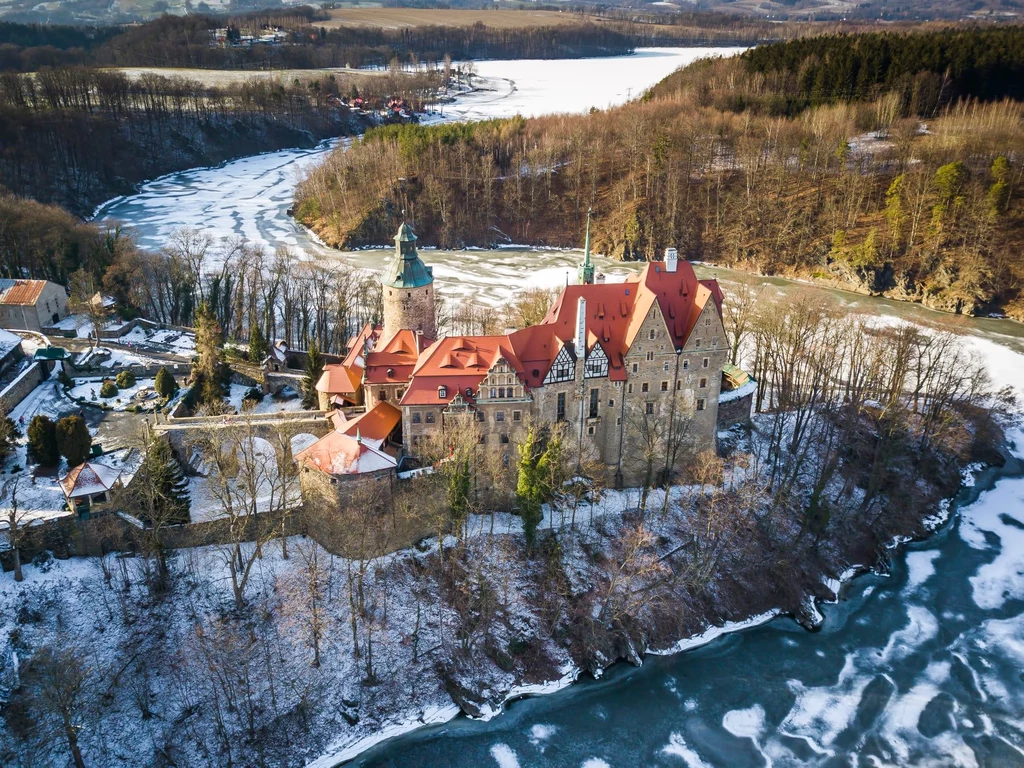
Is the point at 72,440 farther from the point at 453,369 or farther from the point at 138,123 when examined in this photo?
the point at 138,123

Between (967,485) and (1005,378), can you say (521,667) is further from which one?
(1005,378)

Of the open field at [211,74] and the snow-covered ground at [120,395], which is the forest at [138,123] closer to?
the open field at [211,74]

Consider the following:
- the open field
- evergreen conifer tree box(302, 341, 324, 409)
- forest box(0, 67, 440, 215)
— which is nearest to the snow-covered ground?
evergreen conifer tree box(302, 341, 324, 409)

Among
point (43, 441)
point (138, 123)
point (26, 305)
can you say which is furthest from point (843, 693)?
point (138, 123)

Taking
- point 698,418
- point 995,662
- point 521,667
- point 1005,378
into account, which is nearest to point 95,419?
point 521,667

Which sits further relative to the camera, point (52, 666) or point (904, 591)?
point (904, 591)
